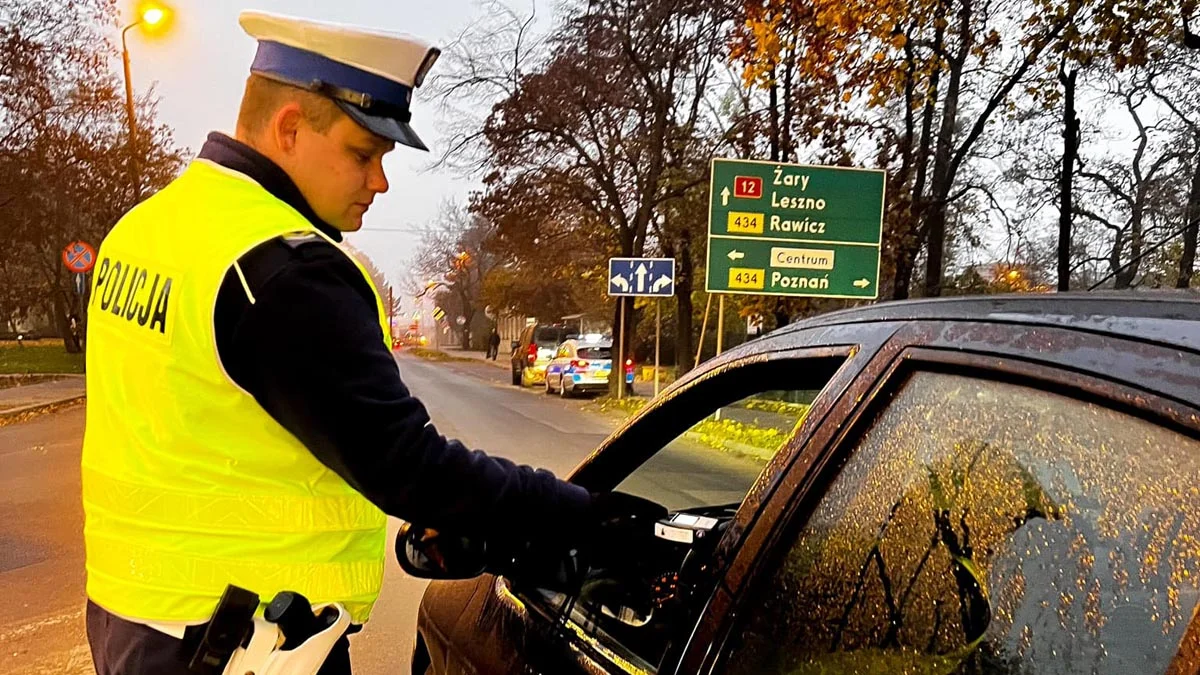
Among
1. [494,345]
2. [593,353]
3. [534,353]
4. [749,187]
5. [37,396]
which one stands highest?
[749,187]

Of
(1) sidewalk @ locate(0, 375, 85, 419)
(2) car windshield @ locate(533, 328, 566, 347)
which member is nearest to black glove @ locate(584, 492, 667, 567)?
(1) sidewalk @ locate(0, 375, 85, 419)

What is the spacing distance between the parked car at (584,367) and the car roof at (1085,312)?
58.9 feet

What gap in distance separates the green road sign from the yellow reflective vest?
A: 10.6 metres

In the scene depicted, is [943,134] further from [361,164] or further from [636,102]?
[361,164]

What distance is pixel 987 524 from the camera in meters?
1.09

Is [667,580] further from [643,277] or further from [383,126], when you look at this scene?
[643,277]

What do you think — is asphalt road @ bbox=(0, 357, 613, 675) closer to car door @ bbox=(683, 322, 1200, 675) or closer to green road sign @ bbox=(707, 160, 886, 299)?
car door @ bbox=(683, 322, 1200, 675)

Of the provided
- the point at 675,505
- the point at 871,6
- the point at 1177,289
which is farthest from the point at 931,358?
the point at 871,6

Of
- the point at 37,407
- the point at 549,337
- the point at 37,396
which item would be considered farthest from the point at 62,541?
the point at 549,337

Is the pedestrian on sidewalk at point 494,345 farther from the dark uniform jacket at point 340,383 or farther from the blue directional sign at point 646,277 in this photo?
the dark uniform jacket at point 340,383

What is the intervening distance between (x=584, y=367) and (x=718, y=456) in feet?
44.1

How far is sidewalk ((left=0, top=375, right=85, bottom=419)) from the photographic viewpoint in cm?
1419

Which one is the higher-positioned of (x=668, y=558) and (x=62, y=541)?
(x=668, y=558)

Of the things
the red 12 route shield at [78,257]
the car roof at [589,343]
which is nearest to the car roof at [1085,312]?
the red 12 route shield at [78,257]
